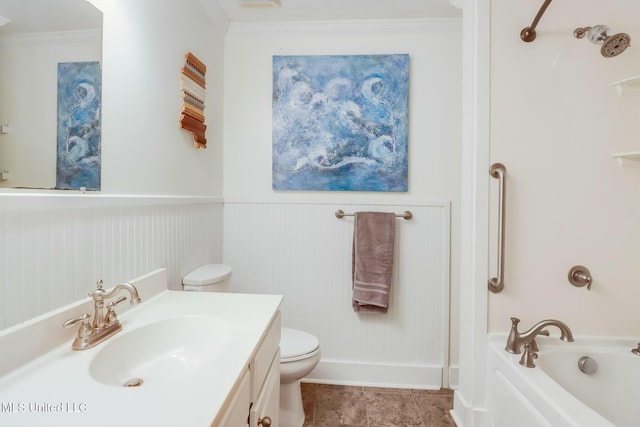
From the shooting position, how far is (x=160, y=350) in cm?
88

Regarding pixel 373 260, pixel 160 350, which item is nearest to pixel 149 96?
pixel 160 350

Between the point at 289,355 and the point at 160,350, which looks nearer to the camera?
the point at 160,350

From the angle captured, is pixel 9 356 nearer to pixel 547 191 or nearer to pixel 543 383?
pixel 543 383

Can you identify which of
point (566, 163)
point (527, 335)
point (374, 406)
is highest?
point (566, 163)

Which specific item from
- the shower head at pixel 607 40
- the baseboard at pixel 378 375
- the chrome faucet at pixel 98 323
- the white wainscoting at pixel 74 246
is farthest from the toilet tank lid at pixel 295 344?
the shower head at pixel 607 40

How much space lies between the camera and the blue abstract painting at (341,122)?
1.82 meters

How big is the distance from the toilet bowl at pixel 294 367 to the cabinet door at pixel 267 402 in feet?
0.84

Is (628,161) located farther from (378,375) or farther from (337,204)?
(378,375)

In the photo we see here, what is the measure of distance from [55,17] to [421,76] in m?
1.76

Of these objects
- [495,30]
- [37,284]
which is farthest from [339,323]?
[495,30]

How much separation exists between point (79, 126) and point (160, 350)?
728 millimetres

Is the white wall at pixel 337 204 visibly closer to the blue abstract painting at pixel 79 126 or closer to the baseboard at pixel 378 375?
the baseboard at pixel 378 375

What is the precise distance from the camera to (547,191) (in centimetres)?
132

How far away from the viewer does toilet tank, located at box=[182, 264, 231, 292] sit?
4.52 ft
